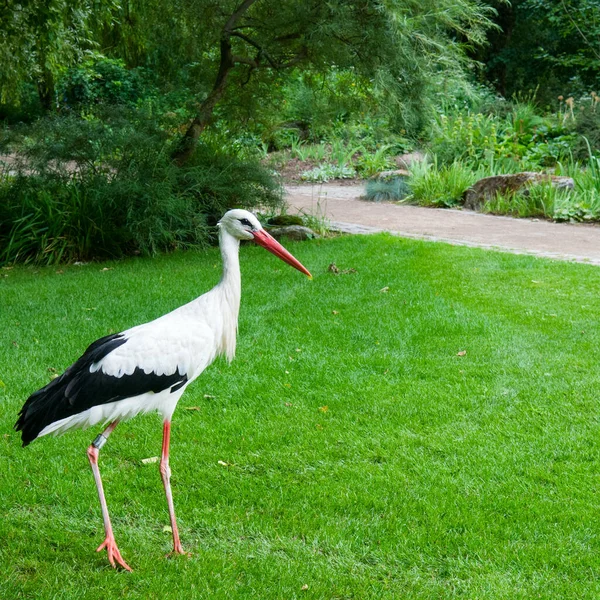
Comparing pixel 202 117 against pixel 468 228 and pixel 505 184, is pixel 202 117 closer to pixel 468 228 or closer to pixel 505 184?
pixel 468 228

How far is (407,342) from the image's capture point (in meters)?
6.24

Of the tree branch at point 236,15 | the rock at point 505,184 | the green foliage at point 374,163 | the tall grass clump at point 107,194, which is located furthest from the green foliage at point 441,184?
the tree branch at point 236,15

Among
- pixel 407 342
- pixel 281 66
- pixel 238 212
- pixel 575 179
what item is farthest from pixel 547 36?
pixel 238 212

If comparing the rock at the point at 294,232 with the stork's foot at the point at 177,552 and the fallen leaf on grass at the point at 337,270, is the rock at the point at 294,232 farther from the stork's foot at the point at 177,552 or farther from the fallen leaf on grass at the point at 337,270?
the stork's foot at the point at 177,552

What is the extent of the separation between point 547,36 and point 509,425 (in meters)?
20.7

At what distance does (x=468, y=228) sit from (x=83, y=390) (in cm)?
906

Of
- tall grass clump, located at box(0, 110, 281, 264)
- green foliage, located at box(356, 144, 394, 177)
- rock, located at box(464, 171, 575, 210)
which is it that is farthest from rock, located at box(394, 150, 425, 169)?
tall grass clump, located at box(0, 110, 281, 264)

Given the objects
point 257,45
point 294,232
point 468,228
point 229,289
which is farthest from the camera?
point 468,228

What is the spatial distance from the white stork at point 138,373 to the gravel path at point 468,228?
21.4 ft

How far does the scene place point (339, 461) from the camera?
432 centimetres

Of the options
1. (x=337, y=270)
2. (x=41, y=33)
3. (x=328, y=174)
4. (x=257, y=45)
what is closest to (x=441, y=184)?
(x=328, y=174)

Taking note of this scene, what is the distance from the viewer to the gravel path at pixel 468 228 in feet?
32.9

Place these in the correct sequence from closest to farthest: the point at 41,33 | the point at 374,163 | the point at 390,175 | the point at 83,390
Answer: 1. the point at 83,390
2. the point at 41,33
3. the point at 390,175
4. the point at 374,163

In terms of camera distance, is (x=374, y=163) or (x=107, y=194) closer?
(x=107, y=194)
